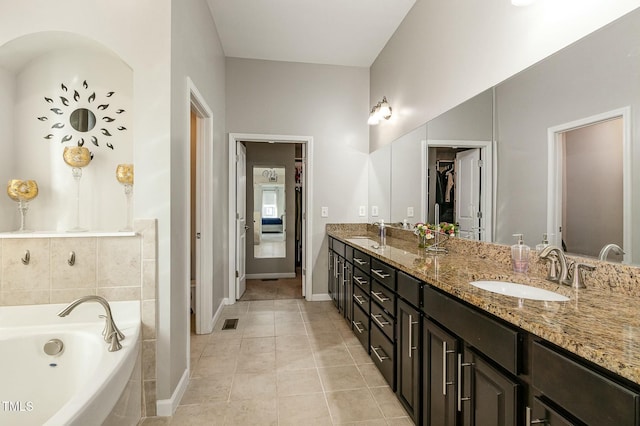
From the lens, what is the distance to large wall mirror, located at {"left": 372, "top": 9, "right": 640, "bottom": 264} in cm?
109

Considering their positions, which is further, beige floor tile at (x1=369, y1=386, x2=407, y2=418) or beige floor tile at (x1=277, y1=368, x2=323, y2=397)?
beige floor tile at (x1=277, y1=368, x2=323, y2=397)

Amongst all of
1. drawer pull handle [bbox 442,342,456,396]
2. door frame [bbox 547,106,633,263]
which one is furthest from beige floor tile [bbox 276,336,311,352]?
door frame [bbox 547,106,633,263]

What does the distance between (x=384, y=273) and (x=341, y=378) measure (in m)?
0.82

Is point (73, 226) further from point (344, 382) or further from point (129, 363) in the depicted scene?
point (344, 382)

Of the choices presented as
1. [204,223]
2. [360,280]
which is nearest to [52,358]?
[204,223]

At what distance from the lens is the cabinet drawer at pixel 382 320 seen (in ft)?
6.22

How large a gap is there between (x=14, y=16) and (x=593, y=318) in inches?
117

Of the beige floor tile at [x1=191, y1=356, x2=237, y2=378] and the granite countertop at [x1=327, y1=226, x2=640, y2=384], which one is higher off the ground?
the granite countertop at [x1=327, y1=226, x2=640, y2=384]

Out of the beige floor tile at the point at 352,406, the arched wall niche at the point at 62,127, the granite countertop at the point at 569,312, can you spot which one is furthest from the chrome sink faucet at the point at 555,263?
the arched wall niche at the point at 62,127

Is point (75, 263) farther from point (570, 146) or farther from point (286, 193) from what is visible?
point (286, 193)

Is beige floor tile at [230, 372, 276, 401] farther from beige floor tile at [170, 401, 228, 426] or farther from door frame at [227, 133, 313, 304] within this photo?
door frame at [227, 133, 313, 304]

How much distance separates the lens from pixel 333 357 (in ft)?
7.97

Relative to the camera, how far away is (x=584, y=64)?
124 cm

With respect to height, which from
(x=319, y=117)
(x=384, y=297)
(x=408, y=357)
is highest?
(x=319, y=117)
